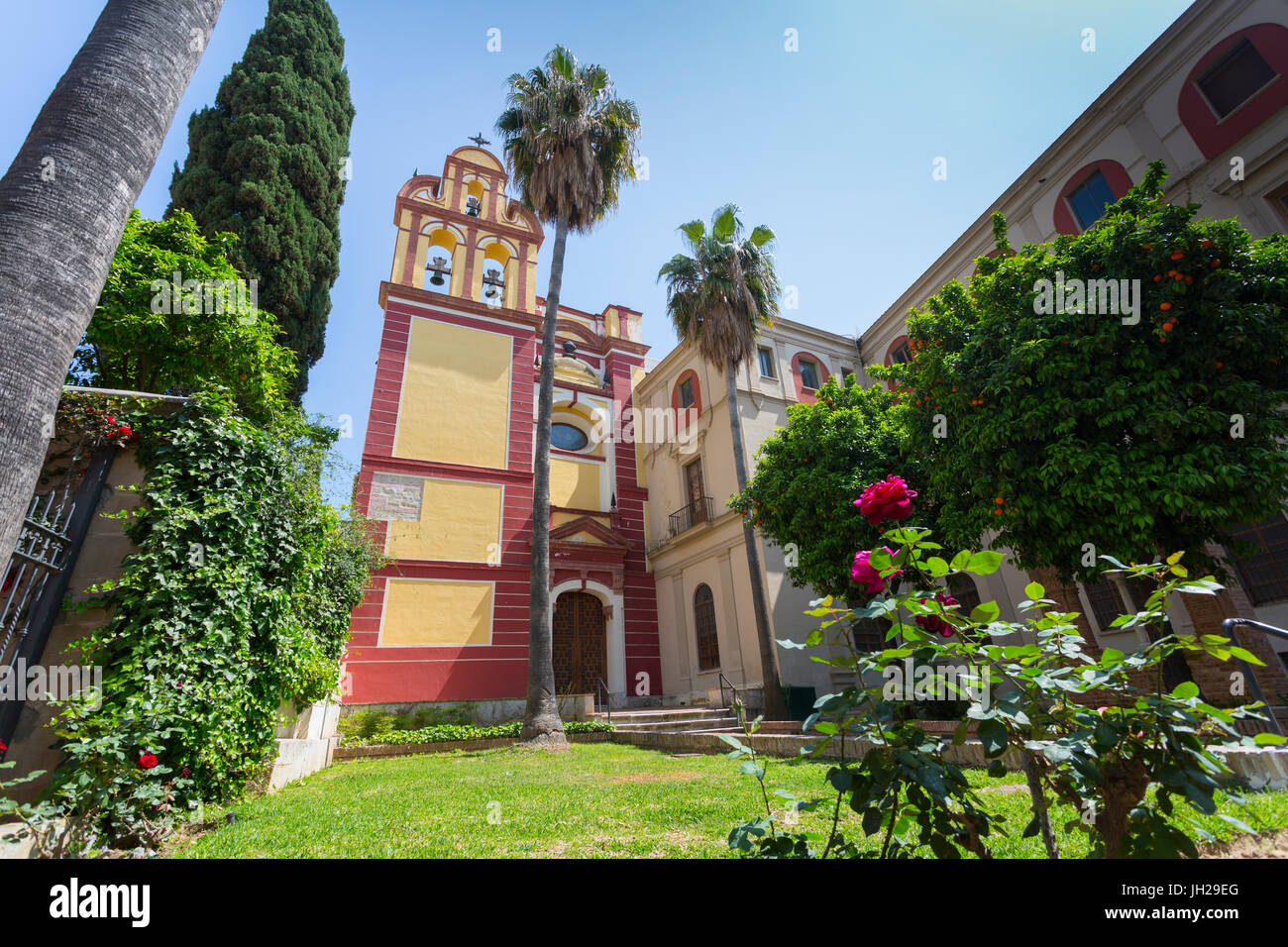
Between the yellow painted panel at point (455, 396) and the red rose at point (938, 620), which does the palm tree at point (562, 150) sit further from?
the red rose at point (938, 620)

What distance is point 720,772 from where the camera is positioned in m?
7.44

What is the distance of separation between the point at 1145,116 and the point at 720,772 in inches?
631

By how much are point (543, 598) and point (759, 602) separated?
216 inches

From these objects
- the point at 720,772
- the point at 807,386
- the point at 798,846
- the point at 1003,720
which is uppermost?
the point at 807,386

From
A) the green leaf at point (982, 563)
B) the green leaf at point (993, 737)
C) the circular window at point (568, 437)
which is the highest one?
the circular window at point (568, 437)

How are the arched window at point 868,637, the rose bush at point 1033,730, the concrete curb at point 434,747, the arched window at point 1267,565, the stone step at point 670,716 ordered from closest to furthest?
the rose bush at point 1033,730, the arched window at point 1267,565, the concrete curb at point 434,747, the stone step at point 670,716, the arched window at point 868,637

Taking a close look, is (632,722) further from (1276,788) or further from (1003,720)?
(1003,720)

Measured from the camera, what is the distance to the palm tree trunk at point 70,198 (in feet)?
8.45

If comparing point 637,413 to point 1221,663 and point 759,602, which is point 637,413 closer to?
point 759,602

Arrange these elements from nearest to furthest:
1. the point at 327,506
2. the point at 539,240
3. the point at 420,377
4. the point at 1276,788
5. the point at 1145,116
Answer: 1. the point at 1276,788
2. the point at 327,506
3. the point at 1145,116
4. the point at 420,377
5. the point at 539,240

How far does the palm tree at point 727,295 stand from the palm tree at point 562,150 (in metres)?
2.97

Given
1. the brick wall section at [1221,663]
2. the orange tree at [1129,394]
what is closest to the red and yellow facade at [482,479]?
the orange tree at [1129,394]

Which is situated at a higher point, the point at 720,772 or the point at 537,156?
the point at 537,156

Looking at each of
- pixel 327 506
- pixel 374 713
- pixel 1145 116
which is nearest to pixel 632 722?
pixel 374 713
